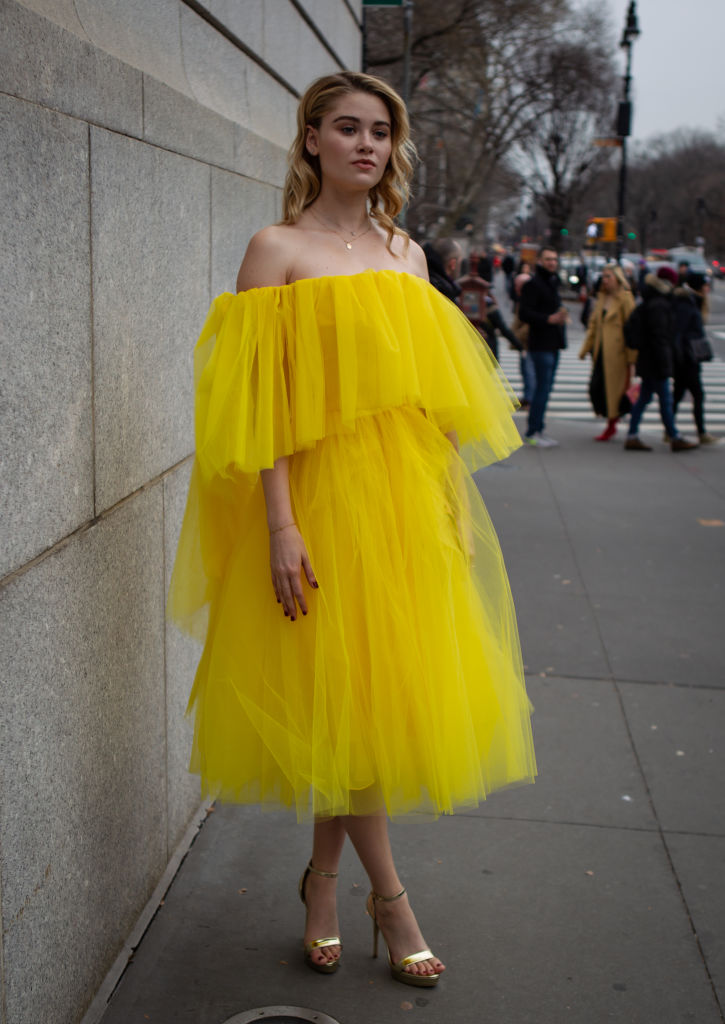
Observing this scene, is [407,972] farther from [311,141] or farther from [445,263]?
[445,263]

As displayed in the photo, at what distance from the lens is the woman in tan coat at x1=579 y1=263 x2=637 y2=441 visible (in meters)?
12.9

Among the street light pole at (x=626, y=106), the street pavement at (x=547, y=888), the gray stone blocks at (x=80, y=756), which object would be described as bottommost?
the street pavement at (x=547, y=888)

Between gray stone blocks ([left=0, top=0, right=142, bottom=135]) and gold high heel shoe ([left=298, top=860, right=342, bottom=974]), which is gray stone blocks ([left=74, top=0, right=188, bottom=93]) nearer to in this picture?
gray stone blocks ([left=0, top=0, right=142, bottom=135])

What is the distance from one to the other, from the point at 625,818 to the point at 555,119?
69.0 metres

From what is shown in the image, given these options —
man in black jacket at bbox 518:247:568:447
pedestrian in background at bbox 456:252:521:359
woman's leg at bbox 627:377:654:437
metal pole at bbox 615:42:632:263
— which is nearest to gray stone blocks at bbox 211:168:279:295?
man in black jacket at bbox 518:247:568:447

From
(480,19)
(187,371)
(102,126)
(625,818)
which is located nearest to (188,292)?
(187,371)

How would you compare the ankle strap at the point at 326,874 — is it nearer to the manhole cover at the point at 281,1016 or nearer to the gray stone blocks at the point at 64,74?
the manhole cover at the point at 281,1016

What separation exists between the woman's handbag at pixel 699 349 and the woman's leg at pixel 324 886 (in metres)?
10.4

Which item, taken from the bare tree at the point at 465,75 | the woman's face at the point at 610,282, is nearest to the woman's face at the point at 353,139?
the woman's face at the point at 610,282

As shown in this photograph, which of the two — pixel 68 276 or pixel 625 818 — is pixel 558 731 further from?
pixel 68 276

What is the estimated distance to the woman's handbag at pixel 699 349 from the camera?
12539 millimetres

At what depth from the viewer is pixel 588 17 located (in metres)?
39.9

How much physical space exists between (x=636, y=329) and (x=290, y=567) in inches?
402

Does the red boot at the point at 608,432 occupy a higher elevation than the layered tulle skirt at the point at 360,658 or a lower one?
lower
